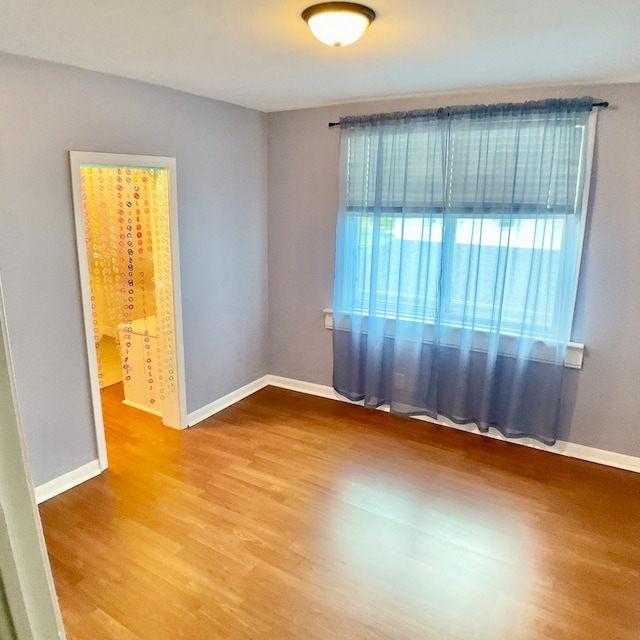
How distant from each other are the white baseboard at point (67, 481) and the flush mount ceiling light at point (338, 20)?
2.66 metres

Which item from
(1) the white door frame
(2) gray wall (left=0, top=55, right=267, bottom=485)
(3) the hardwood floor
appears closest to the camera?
(3) the hardwood floor

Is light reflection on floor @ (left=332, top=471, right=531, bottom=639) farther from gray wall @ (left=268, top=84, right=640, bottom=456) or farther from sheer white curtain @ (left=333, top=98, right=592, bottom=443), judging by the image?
gray wall @ (left=268, top=84, right=640, bottom=456)

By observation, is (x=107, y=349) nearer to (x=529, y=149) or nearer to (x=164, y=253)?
(x=164, y=253)

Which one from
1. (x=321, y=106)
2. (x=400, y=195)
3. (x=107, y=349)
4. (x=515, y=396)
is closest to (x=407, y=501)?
(x=515, y=396)

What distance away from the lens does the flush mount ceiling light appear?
167 centimetres

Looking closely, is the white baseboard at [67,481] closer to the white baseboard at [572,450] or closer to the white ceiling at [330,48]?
the white baseboard at [572,450]

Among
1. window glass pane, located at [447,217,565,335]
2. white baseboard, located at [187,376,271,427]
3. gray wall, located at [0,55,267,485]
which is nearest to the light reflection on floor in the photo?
window glass pane, located at [447,217,565,335]

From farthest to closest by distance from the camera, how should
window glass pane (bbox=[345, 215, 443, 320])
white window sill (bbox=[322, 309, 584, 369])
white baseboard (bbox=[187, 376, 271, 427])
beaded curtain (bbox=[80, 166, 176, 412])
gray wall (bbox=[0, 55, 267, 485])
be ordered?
white baseboard (bbox=[187, 376, 271, 427]), window glass pane (bbox=[345, 215, 443, 320]), white window sill (bbox=[322, 309, 584, 369]), beaded curtain (bbox=[80, 166, 176, 412]), gray wall (bbox=[0, 55, 267, 485])

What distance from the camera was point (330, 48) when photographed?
7.14 ft

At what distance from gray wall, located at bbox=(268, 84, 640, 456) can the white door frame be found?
41.4 inches

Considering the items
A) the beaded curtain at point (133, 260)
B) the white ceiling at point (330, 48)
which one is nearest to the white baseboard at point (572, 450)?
the beaded curtain at point (133, 260)

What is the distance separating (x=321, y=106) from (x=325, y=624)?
330 cm

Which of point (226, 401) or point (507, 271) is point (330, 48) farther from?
point (226, 401)

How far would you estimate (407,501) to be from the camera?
2754mm
